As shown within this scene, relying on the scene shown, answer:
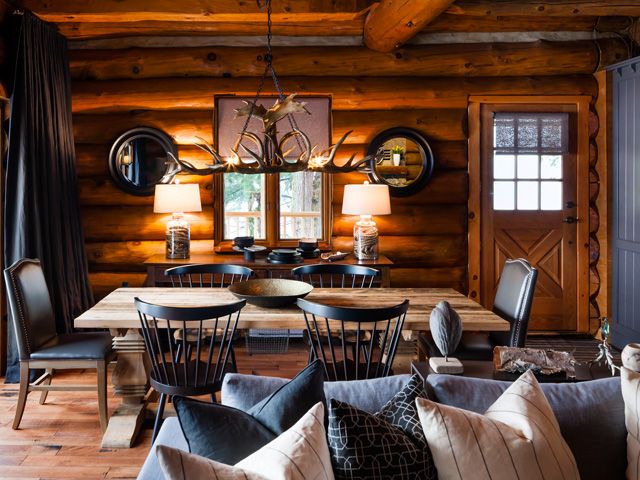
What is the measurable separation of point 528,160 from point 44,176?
420 cm

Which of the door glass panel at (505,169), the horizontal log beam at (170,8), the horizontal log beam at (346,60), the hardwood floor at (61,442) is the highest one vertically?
the horizontal log beam at (170,8)

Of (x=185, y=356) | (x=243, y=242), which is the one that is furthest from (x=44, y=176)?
(x=185, y=356)

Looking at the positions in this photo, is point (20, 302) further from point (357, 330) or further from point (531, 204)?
point (531, 204)

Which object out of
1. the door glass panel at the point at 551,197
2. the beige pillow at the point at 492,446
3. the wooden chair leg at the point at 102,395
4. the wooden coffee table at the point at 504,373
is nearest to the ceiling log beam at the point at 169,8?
the door glass panel at the point at 551,197

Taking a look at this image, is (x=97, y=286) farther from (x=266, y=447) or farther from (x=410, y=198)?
(x=266, y=447)

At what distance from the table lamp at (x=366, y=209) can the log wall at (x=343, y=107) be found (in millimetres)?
420

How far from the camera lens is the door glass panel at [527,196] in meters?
5.48

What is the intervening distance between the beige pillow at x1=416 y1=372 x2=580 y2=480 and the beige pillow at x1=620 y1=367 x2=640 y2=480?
226 millimetres

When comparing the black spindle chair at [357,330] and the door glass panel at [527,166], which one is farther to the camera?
the door glass panel at [527,166]

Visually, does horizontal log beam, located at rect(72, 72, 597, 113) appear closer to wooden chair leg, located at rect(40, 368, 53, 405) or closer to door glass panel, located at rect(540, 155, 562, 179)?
door glass panel, located at rect(540, 155, 562, 179)

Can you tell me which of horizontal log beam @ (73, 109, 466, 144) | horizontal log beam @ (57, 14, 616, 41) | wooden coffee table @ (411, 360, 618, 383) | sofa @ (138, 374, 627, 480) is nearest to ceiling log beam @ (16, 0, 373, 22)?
horizontal log beam @ (57, 14, 616, 41)

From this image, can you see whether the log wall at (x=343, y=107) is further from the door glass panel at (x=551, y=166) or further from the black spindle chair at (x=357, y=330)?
the black spindle chair at (x=357, y=330)

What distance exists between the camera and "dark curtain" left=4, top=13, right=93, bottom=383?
417cm

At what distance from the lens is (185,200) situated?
5.02 m
